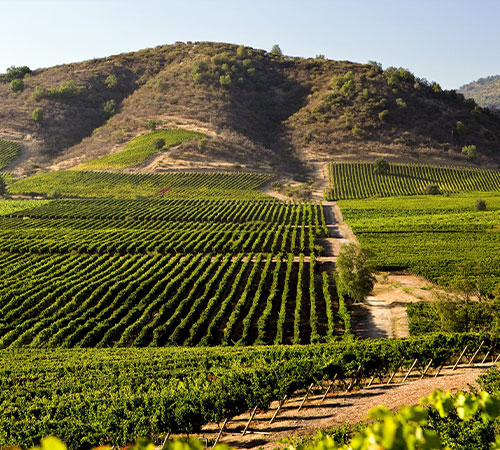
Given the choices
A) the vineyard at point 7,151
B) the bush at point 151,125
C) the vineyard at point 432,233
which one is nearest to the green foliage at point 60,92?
the vineyard at point 7,151

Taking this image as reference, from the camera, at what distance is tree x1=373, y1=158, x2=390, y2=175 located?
122125 millimetres

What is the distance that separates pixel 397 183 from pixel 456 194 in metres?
16.1

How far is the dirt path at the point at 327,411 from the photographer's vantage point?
17578mm

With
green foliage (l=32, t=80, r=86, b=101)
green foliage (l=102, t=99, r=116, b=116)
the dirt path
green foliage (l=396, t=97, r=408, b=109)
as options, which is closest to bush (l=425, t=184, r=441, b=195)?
green foliage (l=396, t=97, r=408, b=109)

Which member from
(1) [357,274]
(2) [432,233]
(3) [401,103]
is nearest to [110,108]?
(3) [401,103]

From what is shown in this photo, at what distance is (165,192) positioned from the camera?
110938 mm

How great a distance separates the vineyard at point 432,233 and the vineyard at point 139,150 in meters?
65.7

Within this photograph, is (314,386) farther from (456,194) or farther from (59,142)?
(59,142)

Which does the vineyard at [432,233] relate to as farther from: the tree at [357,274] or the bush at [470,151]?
the bush at [470,151]

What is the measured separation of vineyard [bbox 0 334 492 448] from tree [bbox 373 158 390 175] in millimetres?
102335

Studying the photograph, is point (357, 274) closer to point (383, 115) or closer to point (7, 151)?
point (383, 115)

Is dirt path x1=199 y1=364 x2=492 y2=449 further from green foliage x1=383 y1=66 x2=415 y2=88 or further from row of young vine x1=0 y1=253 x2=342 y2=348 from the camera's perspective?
green foliage x1=383 y1=66 x2=415 y2=88

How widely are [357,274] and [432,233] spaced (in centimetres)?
3202

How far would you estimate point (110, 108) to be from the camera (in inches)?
6978
